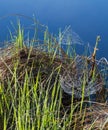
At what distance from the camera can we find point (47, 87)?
5.64ft

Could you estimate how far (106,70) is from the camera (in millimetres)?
1931

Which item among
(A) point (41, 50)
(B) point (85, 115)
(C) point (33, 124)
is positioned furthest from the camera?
(A) point (41, 50)

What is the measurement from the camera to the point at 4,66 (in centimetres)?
181

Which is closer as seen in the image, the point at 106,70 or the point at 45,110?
the point at 45,110

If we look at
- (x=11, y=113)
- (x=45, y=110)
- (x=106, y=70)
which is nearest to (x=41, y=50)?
(x=106, y=70)

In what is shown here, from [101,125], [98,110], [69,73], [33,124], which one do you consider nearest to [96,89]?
[69,73]

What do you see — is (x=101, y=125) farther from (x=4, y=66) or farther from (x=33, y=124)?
(x=4, y=66)

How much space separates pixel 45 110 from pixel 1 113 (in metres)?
0.19

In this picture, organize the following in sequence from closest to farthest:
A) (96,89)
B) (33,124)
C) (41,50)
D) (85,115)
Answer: (33,124), (85,115), (96,89), (41,50)

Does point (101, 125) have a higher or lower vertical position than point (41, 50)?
lower

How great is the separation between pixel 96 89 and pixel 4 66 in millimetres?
331

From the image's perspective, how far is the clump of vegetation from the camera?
1.47 meters

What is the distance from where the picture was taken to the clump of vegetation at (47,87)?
147 cm

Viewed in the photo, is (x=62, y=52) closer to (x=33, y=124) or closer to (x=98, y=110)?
(x=98, y=110)
